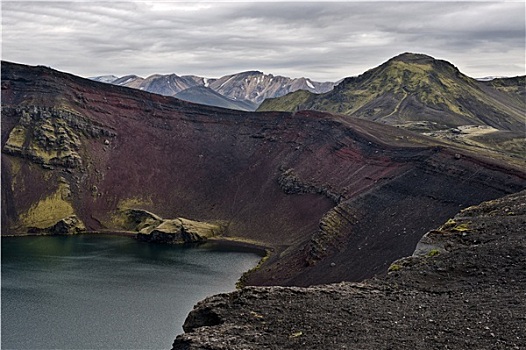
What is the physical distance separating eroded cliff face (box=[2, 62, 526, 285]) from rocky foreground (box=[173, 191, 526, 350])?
1087 inches

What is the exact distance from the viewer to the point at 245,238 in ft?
282

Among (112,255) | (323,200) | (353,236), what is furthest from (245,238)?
(353,236)

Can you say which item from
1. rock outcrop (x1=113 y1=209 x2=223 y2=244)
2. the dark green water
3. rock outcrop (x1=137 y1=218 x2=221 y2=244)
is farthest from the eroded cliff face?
the dark green water

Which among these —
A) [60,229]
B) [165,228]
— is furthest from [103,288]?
[60,229]

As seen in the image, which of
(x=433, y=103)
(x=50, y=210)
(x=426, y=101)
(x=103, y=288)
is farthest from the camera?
(x=426, y=101)

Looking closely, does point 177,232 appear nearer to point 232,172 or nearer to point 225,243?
point 225,243

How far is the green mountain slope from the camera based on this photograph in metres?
157

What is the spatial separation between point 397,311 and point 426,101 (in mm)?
154376

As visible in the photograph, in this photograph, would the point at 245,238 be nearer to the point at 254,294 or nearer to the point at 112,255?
the point at 112,255

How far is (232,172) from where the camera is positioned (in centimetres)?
10250

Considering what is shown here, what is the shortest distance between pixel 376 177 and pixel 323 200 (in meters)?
10.6

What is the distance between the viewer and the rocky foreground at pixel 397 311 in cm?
2134

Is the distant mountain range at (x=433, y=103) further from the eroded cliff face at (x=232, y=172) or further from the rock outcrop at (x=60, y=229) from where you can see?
the rock outcrop at (x=60, y=229)

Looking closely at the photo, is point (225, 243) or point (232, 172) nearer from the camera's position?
point (225, 243)
